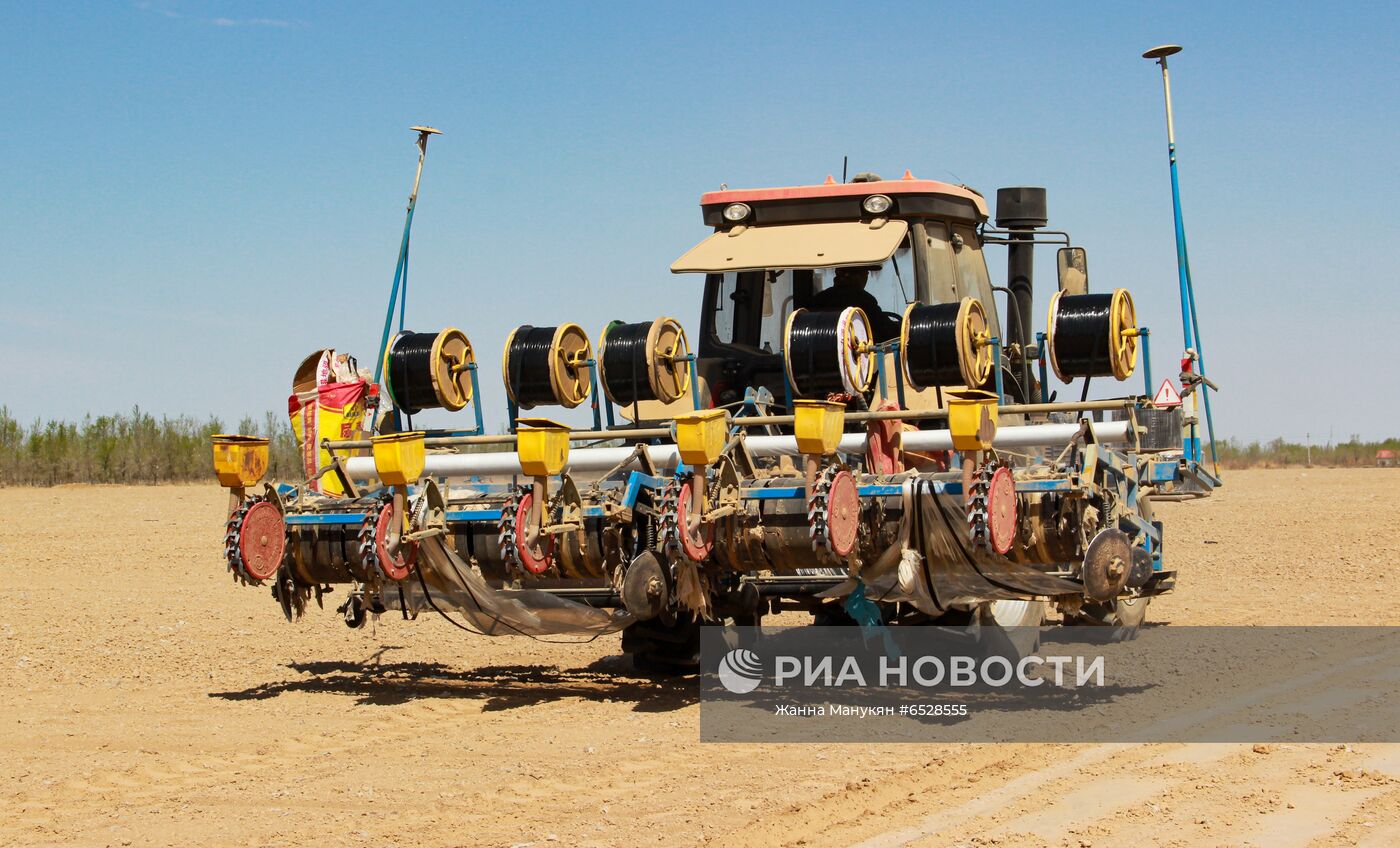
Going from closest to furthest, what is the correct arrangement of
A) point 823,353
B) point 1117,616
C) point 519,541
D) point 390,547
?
point 519,541 → point 390,547 → point 823,353 → point 1117,616

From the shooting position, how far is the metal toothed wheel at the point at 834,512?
26.5ft

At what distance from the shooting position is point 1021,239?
39.9 feet

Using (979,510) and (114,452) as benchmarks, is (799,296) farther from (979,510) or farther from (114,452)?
(114,452)

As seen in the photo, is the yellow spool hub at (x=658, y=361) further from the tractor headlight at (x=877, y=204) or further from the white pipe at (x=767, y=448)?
the tractor headlight at (x=877, y=204)

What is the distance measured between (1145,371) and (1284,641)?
2847 mm

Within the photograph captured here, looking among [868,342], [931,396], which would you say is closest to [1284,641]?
[931,396]

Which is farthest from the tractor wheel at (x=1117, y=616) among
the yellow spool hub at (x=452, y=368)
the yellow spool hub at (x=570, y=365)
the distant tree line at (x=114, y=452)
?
the distant tree line at (x=114, y=452)

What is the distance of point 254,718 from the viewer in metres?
9.02

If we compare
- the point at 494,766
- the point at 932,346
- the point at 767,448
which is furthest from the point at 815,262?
the point at 494,766

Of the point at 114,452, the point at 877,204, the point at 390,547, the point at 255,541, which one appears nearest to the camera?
the point at 390,547

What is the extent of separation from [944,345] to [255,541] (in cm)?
417

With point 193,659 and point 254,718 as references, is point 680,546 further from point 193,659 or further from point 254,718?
point 193,659

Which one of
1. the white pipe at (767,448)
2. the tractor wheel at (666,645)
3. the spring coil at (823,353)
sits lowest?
the tractor wheel at (666,645)

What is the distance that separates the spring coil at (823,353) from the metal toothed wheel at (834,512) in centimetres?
145
